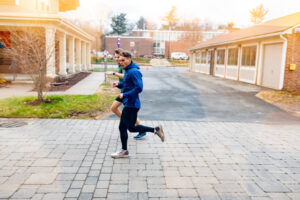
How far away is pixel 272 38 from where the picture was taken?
50.5ft

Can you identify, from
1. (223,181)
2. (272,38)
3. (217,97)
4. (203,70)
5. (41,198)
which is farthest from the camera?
(203,70)

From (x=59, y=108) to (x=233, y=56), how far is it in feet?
54.4

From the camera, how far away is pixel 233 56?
70.4ft

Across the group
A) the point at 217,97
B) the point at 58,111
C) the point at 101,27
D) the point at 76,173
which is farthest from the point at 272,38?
the point at 101,27

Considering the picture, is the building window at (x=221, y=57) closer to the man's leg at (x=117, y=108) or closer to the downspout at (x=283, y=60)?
the downspout at (x=283, y=60)

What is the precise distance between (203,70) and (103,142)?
26.6 meters

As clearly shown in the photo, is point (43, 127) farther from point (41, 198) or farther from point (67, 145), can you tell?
point (41, 198)

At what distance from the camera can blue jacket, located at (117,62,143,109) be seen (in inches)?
174

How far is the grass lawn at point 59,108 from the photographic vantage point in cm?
776

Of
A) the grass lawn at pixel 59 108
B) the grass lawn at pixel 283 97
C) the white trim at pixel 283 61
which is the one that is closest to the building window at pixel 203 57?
the white trim at pixel 283 61

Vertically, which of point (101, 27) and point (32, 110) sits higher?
point (101, 27)

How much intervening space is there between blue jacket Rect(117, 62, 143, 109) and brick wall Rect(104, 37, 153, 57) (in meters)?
66.7

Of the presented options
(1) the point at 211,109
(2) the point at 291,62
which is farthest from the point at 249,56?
(1) the point at 211,109

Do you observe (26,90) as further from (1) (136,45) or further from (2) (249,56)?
(1) (136,45)
